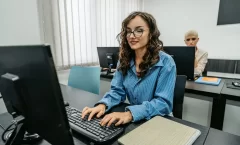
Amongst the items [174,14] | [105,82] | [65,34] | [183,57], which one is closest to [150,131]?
[183,57]

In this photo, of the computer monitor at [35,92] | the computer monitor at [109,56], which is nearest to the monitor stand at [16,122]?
the computer monitor at [35,92]

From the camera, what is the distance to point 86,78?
1.76m

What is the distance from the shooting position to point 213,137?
669mm

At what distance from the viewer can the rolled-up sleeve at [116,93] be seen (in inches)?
40.6

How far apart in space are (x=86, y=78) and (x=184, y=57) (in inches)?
41.0

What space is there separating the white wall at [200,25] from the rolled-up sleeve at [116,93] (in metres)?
2.82

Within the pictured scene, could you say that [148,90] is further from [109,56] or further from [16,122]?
[109,56]

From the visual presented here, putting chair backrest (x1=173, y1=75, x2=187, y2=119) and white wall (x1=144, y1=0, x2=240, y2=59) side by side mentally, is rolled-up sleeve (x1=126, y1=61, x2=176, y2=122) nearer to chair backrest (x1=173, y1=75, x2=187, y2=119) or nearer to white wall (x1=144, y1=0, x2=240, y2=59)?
chair backrest (x1=173, y1=75, x2=187, y2=119)

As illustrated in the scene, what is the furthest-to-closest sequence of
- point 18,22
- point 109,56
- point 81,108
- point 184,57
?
point 109,56, point 18,22, point 184,57, point 81,108

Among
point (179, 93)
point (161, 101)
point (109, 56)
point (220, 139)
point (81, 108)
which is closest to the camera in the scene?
point (220, 139)

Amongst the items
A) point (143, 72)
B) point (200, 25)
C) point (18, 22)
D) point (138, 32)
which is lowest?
point (143, 72)

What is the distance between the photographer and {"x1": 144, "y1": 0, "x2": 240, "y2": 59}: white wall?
9.91 feet

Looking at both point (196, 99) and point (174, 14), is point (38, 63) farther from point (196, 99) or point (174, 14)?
point (174, 14)

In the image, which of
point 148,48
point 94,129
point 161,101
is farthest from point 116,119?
point 148,48
